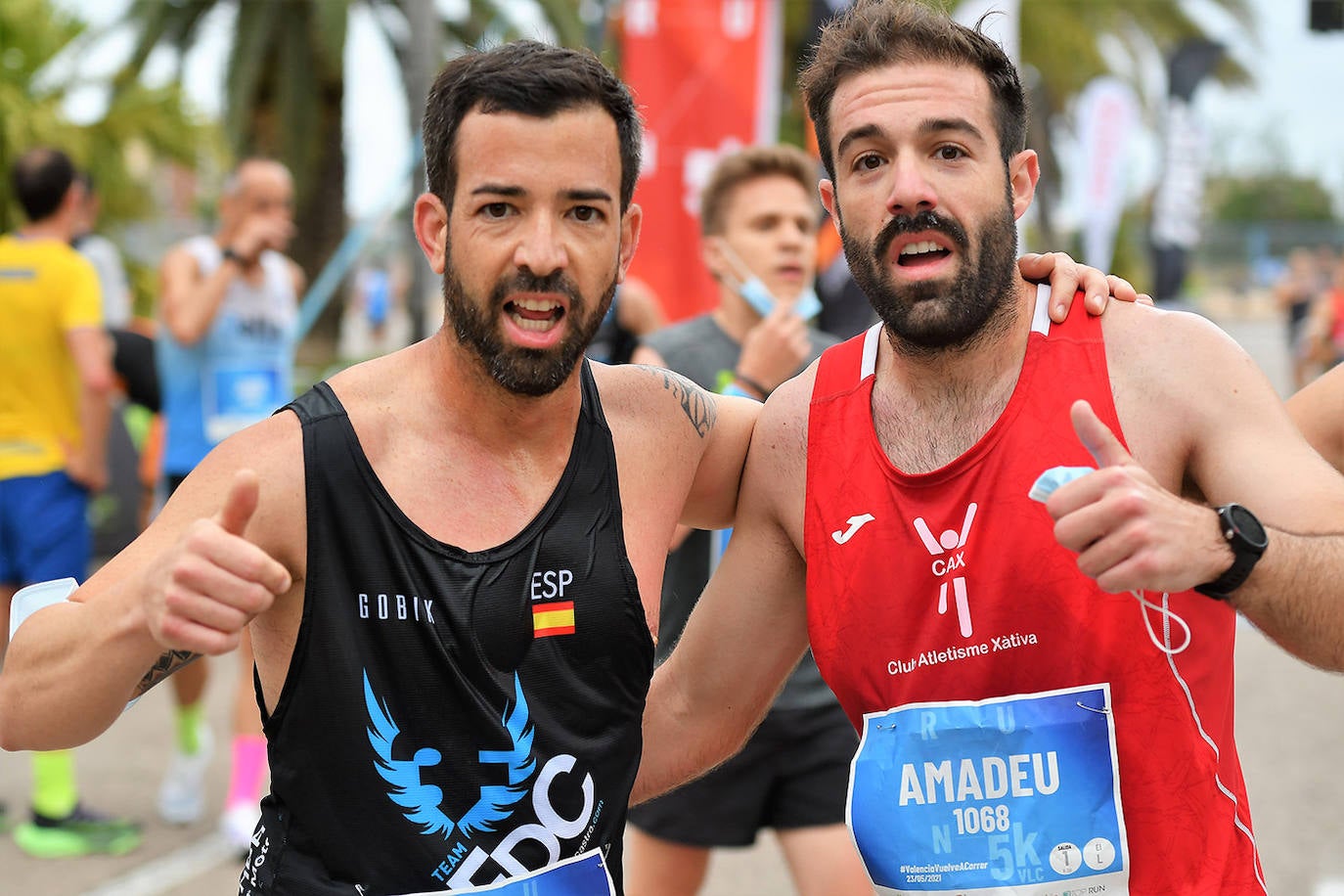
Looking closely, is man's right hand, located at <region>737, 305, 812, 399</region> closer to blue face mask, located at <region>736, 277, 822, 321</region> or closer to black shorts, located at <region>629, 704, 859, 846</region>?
blue face mask, located at <region>736, 277, 822, 321</region>

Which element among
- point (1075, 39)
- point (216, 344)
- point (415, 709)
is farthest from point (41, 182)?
point (1075, 39)

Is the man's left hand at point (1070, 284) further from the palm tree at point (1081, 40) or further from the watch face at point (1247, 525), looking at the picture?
the palm tree at point (1081, 40)

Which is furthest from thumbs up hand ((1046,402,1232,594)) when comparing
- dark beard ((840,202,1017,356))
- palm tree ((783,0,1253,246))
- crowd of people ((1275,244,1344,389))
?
palm tree ((783,0,1253,246))

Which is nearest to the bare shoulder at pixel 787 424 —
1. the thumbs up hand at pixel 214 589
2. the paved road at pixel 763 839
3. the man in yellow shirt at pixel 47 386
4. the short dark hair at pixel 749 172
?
the thumbs up hand at pixel 214 589

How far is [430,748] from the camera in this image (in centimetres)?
225

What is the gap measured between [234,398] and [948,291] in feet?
13.7

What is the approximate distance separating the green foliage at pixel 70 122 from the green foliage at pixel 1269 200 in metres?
65.4

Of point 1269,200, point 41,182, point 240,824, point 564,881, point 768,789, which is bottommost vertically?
point 240,824

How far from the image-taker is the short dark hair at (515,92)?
2.38m

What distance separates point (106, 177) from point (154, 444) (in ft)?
25.9

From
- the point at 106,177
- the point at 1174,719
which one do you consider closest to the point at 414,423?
the point at 1174,719

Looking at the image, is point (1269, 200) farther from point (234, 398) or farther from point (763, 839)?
point (234, 398)

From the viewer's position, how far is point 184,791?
5.64 m

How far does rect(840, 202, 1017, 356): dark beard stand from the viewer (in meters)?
2.45
